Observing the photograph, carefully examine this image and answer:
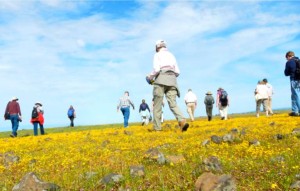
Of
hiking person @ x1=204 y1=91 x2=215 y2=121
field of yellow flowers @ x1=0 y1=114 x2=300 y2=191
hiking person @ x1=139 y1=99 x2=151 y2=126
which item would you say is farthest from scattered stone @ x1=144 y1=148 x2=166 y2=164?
hiking person @ x1=139 y1=99 x2=151 y2=126

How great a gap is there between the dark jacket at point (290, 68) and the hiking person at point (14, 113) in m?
18.3

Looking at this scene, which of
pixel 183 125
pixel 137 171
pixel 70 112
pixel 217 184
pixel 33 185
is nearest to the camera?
pixel 217 184

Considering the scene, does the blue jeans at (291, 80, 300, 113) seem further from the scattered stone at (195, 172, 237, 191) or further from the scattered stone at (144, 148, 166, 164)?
the scattered stone at (195, 172, 237, 191)

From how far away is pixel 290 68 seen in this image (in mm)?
17984

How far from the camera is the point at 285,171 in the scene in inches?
220

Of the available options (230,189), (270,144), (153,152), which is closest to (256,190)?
(230,189)

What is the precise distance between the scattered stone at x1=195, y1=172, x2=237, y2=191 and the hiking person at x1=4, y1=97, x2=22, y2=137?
76.4 ft

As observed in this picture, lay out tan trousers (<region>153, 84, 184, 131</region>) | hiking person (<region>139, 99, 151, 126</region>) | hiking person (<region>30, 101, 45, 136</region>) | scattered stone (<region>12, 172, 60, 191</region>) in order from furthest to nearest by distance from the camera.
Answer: hiking person (<region>139, 99, 151, 126</region>) → hiking person (<region>30, 101, 45, 136</region>) → tan trousers (<region>153, 84, 184, 131</region>) → scattered stone (<region>12, 172, 60, 191</region>)

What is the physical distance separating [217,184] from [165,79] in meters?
9.99

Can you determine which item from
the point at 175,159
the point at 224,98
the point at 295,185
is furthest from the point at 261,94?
the point at 295,185

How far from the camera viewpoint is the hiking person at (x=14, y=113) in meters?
25.8

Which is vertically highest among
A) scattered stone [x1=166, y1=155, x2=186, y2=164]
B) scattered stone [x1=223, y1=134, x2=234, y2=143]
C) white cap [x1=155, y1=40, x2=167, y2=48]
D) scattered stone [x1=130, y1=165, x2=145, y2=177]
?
white cap [x1=155, y1=40, x2=167, y2=48]

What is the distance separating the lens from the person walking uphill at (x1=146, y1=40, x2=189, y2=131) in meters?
14.4

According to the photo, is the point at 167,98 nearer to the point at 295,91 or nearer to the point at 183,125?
the point at 183,125
